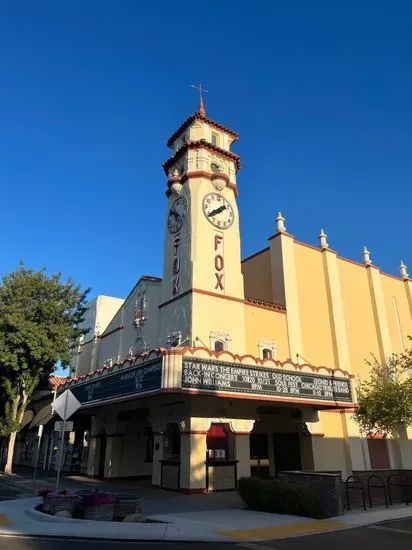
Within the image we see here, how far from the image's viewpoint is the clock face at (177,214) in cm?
2472

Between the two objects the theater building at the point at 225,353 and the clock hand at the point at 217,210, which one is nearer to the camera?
the theater building at the point at 225,353

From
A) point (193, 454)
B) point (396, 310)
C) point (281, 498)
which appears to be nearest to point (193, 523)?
point (281, 498)

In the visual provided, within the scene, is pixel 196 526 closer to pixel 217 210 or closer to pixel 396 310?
pixel 217 210

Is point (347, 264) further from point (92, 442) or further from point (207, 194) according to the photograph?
point (92, 442)

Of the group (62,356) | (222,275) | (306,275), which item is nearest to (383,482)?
(222,275)

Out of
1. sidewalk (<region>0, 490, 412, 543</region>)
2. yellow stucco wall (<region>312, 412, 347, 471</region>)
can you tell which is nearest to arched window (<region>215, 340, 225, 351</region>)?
yellow stucco wall (<region>312, 412, 347, 471</region>)

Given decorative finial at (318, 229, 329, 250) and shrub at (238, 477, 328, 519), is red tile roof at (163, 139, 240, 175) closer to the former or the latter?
decorative finial at (318, 229, 329, 250)

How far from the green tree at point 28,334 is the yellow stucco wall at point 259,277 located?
11681 millimetres

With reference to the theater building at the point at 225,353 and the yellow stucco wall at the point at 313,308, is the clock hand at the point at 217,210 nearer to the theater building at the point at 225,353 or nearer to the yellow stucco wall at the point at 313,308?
the theater building at the point at 225,353

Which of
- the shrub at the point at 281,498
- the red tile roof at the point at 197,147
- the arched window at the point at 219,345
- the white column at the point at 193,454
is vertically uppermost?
the red tile roof at the point at 197,147

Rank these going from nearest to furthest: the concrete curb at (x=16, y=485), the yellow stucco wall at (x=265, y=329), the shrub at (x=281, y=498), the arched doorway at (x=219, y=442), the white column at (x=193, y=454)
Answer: the shrub at (x=281, y=498) → the white column at (x=193, y=454) → the concrete curb at (x=16, y=485) → the arched doorway at (x=219, y=442) → the yellow stucco wall at (x=265, y=329)

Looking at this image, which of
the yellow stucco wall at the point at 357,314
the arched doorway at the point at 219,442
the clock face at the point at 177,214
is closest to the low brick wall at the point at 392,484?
the arched doorway at the point at 219,442

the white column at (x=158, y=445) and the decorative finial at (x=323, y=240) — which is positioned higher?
the decorative finial at (x=323, y=240)

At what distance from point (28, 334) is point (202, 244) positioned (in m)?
12.2
